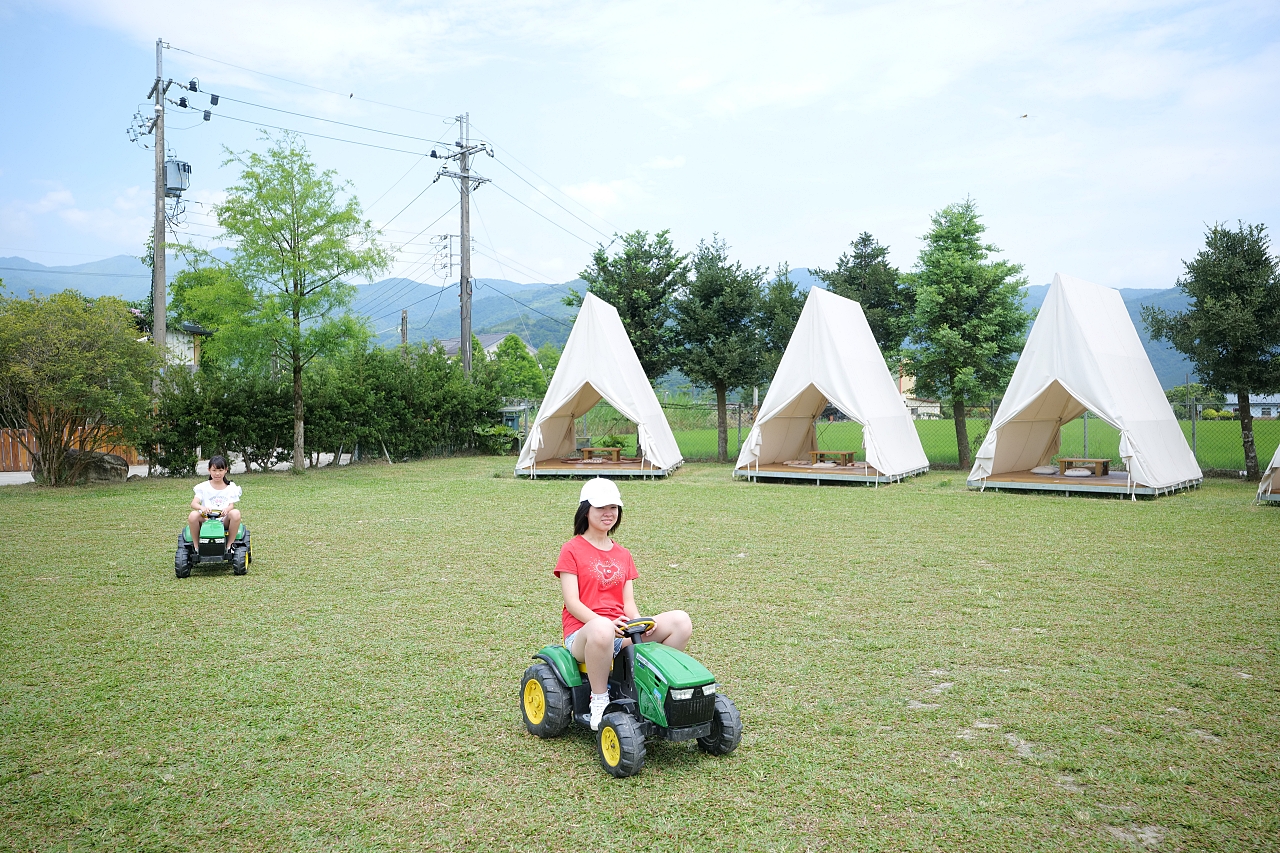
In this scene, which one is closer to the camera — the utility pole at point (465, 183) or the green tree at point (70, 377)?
the green tree at point (70, 377)

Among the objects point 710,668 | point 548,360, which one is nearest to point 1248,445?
point 710,668

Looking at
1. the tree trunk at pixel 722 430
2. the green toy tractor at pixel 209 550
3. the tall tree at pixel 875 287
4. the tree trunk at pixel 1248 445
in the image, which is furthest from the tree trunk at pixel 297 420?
the tree trunk at pixel 1248 445

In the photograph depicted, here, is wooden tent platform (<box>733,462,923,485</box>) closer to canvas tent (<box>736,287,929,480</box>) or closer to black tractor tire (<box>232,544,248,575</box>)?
canvas tent (<box>736,287,929,480</box>)

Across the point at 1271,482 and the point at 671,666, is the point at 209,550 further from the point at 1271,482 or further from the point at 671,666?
the point at 1271,482

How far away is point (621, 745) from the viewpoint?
3.38 meters

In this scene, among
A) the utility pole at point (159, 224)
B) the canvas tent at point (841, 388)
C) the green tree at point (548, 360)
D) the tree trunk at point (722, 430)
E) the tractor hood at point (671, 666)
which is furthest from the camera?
the green tree at point (548, 360)

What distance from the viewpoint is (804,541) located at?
9312mm

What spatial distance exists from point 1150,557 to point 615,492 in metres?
6.74

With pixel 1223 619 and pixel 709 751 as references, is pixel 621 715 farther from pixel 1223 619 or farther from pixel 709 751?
pixel 1223 619

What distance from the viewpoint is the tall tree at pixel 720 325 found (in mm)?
20766

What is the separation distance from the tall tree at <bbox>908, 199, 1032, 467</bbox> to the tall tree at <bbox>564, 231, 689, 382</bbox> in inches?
246

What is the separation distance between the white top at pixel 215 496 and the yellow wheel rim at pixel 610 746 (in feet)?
17.5

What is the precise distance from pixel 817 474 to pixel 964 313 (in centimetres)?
543

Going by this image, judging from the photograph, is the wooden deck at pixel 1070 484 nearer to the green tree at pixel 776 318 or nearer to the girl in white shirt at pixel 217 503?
the green tree at pixel 776 318
